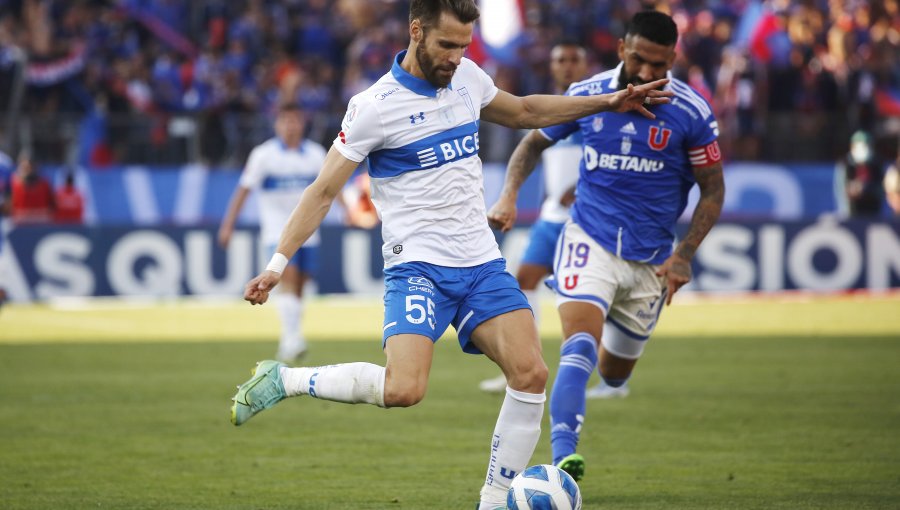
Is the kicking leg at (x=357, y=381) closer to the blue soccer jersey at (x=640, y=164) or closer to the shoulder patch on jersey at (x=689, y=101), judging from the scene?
the blue soccer jersey at (x=640, y=164)

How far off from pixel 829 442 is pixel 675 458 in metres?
1.19

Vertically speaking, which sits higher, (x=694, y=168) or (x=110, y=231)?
(x=694, y=168)

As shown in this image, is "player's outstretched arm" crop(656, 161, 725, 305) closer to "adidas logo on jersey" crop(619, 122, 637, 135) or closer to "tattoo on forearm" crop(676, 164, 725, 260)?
"tattoo on forearm" crop(676, 164, 725, 260)

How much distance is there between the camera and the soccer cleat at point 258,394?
20.5 ft

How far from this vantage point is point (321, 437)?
9.09 m

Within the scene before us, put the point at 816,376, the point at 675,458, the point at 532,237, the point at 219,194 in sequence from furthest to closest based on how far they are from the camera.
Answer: the point at 219,194
the point at 816,376
the point at 532,237
the point at 675,458

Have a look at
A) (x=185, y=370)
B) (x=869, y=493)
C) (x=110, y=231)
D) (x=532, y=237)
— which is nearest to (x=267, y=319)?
(x=110, y=231)

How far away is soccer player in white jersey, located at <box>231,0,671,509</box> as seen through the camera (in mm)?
6094

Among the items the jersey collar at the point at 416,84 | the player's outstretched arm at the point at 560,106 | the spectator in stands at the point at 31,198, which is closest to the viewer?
the jersey collar at the point at 416,84

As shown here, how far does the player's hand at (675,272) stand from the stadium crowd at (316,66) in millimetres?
15428

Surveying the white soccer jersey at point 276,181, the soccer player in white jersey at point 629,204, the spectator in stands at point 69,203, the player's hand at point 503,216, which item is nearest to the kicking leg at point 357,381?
the player's hand at point 503,216

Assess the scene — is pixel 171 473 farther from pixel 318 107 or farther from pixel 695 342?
pixel 318 107

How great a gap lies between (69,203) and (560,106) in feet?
53.8

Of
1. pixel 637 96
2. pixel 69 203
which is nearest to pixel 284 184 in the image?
pixel 637 96
